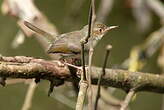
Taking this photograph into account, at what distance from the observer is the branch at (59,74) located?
208 centimetres

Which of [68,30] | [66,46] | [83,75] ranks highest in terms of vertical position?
[68,30]

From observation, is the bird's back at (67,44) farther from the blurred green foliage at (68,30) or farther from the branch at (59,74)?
the blurred green foliage at (68,30)

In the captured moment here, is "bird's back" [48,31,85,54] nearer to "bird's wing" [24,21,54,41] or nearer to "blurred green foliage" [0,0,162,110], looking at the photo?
"bird's wing" [24,21,54,41]

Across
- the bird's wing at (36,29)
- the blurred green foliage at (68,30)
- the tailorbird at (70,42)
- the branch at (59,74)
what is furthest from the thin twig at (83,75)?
the blurred green foliage at (68,30)

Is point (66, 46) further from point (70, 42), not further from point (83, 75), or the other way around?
point (83, 75)

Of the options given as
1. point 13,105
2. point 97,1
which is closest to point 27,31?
point 13,105

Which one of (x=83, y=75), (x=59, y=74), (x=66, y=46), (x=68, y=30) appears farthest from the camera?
(x=68, y=30)

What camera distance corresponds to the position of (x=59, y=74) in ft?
7.38

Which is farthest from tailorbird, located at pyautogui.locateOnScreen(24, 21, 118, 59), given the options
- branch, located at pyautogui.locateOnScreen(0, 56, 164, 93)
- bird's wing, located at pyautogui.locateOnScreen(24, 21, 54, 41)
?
branch, located at pyautogui.locateOnScreen(0, 56, 164, 93)

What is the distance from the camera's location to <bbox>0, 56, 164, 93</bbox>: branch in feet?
6.82

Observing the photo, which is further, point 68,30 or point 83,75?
point 68,30

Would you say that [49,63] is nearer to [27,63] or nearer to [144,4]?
[27,63]

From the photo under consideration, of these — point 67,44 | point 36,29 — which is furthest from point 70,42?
point 36,29

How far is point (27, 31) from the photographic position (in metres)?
2.95
